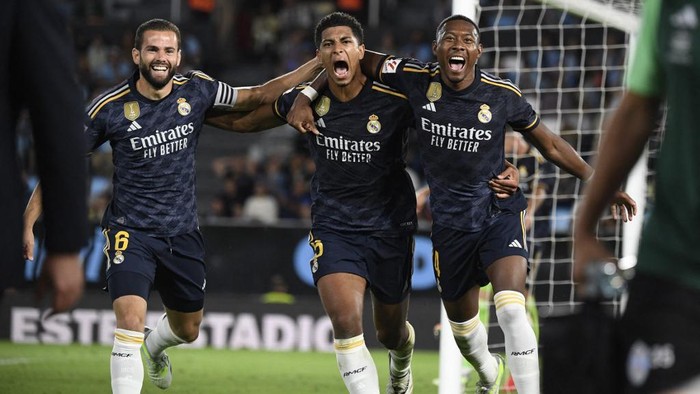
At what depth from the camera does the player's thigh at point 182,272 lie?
7414 mm

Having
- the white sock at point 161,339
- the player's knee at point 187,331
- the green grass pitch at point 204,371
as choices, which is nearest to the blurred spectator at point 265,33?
the green grass pitch at point 204,371

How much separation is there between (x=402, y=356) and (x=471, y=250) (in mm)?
1063

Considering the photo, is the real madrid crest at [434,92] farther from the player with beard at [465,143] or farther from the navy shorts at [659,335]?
the navy shorts at [659,335]

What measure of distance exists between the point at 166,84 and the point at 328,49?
1131 mm

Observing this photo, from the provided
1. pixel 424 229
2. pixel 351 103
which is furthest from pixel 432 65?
pixel 424 229

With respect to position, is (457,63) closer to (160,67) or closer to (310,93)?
(310,93)

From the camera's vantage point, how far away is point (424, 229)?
45.3 feet

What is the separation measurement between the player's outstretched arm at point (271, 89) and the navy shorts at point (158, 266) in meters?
0.91

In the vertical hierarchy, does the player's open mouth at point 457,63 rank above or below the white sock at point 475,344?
above

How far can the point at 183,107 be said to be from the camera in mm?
7426

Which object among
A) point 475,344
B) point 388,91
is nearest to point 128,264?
point 388,91

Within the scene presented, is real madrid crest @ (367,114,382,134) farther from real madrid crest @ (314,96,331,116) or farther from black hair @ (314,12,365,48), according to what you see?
black hair @ (314,12,365,48)

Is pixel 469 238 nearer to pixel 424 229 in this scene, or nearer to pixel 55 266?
pixel 55 266

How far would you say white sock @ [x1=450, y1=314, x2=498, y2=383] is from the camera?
7504mm
